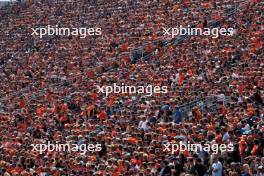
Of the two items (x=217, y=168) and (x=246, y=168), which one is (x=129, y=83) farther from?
(x=246, y=168)

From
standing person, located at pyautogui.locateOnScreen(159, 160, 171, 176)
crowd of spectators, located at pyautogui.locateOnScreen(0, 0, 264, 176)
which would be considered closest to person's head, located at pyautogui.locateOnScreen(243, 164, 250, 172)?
crowd of spectators, located at pyautogui.locateOnScreen(0, 0, 264, 176)

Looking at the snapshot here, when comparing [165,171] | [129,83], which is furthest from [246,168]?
[129,83]

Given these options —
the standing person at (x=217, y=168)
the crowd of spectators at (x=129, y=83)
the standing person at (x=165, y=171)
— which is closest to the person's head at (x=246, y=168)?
the crowd of spectators at (x=129, y=83)

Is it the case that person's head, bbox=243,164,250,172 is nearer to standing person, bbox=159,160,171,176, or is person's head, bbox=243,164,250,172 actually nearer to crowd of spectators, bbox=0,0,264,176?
crowd of spectators, bbox=0,0,264,176

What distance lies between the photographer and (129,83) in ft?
88.7

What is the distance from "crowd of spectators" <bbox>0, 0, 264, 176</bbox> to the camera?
1841cm

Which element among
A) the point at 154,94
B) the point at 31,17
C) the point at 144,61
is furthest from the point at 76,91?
the point at 31,17

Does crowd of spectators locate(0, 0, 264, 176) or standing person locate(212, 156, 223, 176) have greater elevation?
crowd of spectators locate(0, 0, 264, 176)

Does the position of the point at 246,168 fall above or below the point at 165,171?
above

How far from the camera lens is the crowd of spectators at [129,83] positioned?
18.4 metres

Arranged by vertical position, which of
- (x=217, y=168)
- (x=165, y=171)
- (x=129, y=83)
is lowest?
(x=165, y=171)

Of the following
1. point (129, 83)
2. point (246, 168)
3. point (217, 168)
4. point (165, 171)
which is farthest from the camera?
point (129, 83)

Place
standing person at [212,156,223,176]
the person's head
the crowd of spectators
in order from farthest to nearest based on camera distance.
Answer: the crowd of spectators, standing person at [212,156,223,176], the person's head

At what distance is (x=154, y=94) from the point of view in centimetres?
2503
